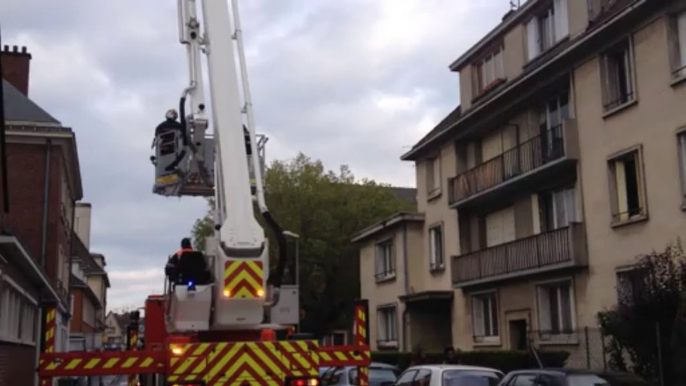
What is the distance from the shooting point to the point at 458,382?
1367 cm

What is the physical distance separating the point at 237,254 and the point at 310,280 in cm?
→ 3889

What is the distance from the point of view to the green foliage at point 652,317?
1631 cm

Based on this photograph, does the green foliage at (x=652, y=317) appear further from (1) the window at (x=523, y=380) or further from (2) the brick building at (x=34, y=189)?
(2) the brick building at (x=34, y=189)

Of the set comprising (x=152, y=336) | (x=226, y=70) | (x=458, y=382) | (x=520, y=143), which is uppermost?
(x=520, y=143)

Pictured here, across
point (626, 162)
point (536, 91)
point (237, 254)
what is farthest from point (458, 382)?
point (536, 91)

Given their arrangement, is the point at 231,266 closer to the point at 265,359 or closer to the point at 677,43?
the point at 265,359

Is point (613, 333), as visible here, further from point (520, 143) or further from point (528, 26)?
point (528, 26)

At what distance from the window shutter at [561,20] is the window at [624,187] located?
4.85 meters

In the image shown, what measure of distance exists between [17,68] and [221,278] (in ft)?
95.3

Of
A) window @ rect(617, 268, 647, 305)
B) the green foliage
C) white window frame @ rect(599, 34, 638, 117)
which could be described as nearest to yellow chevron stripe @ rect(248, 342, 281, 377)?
the green foliage

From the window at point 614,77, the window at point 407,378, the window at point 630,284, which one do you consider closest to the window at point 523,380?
the window at point 407,378

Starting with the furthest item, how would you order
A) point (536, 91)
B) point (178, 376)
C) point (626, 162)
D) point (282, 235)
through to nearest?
1. point (536, 91)
2. point (626, 162)
3. point (282, 235)
4. point (178, 376)

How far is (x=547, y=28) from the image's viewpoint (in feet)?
84.5

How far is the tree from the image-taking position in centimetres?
4688
